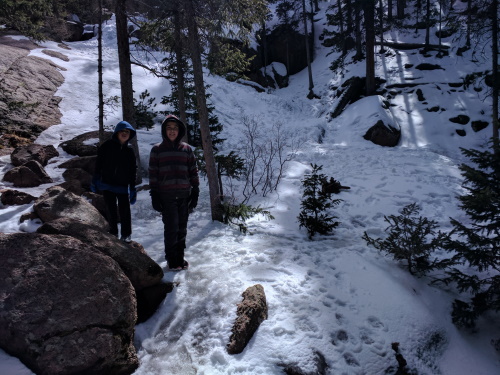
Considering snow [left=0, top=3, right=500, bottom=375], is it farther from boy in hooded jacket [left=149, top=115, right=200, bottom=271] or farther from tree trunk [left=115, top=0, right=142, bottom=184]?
tree trunk [left=115, top=0, right=142, bottom=184]

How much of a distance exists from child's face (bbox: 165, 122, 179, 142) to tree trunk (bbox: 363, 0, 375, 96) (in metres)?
16.7

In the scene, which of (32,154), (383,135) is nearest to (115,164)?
(32,154)

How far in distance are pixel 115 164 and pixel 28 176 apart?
5561 millimetres

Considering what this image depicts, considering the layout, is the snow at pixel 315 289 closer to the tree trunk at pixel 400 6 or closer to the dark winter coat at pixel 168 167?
the dark winter coat at pixel 168 167

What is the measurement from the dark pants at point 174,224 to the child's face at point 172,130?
0.84 metres

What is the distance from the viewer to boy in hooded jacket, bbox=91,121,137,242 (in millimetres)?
4734

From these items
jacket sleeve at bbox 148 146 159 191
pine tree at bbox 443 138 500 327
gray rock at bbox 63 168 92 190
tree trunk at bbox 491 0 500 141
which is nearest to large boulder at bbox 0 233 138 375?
jacket sleeve at bbox 148 146 159 191

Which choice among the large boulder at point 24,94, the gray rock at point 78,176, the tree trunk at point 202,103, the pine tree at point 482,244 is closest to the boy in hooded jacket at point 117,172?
the tree trunk at point 202,103

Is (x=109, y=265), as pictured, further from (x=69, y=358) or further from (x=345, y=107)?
(x=345, y=107)

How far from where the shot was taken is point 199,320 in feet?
11.9

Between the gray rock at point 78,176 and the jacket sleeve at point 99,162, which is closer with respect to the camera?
the jacket sleeve at point 99,162

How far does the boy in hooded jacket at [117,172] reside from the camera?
473 cm

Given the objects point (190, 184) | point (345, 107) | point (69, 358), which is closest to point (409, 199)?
point (190, 184)

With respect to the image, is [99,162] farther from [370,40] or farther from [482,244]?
[370,40]
